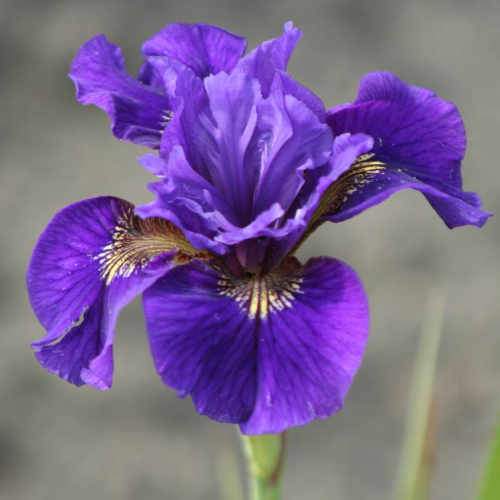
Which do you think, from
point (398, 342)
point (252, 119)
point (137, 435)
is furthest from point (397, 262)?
point (252, 119)

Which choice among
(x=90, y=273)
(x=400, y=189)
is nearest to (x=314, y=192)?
(x=400, y=189)

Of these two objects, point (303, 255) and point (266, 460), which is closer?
point (266, 460)

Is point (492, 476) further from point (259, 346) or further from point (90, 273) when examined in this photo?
point (90, 273)

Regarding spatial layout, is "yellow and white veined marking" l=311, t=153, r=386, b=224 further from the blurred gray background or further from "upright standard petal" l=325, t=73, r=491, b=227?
the blurred gray background

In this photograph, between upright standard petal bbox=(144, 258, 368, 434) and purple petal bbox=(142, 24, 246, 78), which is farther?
purple petal bbox=(142, 24, 246, 78)

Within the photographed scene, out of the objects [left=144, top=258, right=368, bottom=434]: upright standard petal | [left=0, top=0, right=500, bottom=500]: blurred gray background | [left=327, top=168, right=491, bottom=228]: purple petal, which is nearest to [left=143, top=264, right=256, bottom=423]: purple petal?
[left=144, top=258, right=368, bottom=434]: upright standard petal

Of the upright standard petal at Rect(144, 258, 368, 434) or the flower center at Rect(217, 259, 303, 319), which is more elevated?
the flower center at Rect(217, 259, 303, 319)
